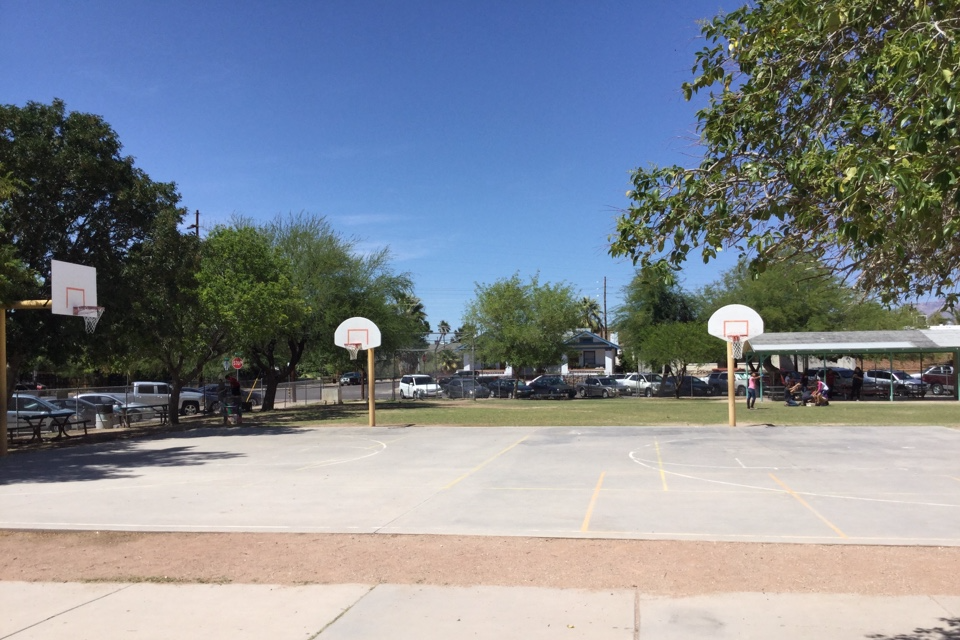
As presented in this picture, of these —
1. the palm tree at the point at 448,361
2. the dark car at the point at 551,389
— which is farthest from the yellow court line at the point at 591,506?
the palm tree at the point at 448,361

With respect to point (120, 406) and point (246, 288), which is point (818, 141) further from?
point (120, 406)

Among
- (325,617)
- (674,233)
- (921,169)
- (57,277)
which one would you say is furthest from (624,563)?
(57,277)

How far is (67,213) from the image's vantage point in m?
23.1

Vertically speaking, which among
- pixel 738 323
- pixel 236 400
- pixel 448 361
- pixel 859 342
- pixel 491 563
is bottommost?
pixel 491 563

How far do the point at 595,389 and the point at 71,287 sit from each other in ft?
115

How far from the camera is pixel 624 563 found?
7.95 metres

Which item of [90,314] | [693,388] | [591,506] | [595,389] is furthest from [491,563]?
[693,388]

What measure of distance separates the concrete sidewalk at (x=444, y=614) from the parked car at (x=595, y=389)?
4309 centimetres

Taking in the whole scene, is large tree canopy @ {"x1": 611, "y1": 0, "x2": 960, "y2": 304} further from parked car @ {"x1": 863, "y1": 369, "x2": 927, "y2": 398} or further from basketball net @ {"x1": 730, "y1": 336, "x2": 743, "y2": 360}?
parked car @ {"x1": 863, "y1": 369, "x2": 927, "y2": 398}

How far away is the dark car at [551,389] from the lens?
48.6m

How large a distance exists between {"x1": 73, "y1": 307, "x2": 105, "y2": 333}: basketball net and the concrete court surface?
3.49 m

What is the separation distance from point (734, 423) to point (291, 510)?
17754 millimetres

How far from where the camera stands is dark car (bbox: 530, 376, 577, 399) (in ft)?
160

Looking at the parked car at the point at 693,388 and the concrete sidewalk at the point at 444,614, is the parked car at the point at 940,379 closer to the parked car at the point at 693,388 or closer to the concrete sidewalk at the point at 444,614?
the parked car at the point at 693,388
